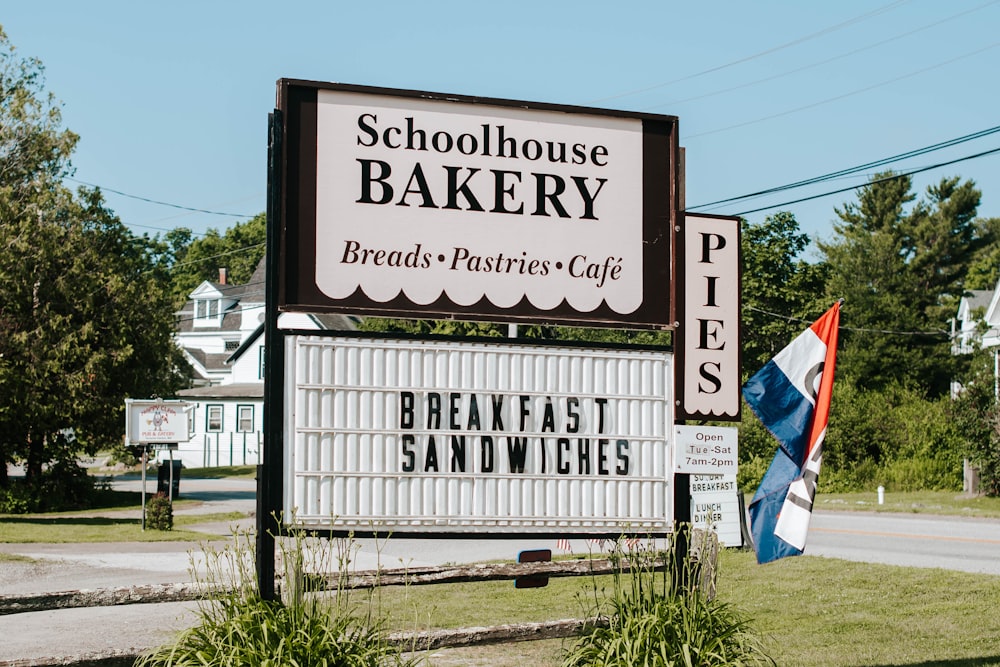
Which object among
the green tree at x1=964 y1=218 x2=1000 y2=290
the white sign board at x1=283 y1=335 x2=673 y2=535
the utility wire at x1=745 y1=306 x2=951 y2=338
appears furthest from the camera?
the green tree at x1=964 y1=218 x2=1000 y2=290

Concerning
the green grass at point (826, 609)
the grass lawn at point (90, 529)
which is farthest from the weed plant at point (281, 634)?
the grass lawn at point (90, 529)

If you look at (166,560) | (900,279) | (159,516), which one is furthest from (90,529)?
(900,279)

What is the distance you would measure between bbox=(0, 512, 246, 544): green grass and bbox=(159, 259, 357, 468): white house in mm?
18329

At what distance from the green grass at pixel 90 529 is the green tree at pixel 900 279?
87.2 feet

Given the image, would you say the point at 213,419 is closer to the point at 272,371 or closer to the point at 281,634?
the point at 272,371

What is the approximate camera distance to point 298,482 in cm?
746

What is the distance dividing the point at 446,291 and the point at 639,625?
2510 millimetres

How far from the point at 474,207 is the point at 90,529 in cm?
2068

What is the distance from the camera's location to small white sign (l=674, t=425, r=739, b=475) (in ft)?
26.9

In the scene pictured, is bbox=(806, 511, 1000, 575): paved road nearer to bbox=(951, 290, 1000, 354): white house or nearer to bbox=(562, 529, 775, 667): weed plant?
bbox=(562, 529, 775, 667): weed plant

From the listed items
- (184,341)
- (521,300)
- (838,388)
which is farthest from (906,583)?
(184,341)

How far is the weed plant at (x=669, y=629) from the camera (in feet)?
23.1

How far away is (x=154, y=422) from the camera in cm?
2711

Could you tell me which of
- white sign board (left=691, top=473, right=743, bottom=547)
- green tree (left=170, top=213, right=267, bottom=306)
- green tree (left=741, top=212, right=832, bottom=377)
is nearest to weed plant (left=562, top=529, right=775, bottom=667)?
white sign board (left=691, top=473, right=743, bottom=547)
